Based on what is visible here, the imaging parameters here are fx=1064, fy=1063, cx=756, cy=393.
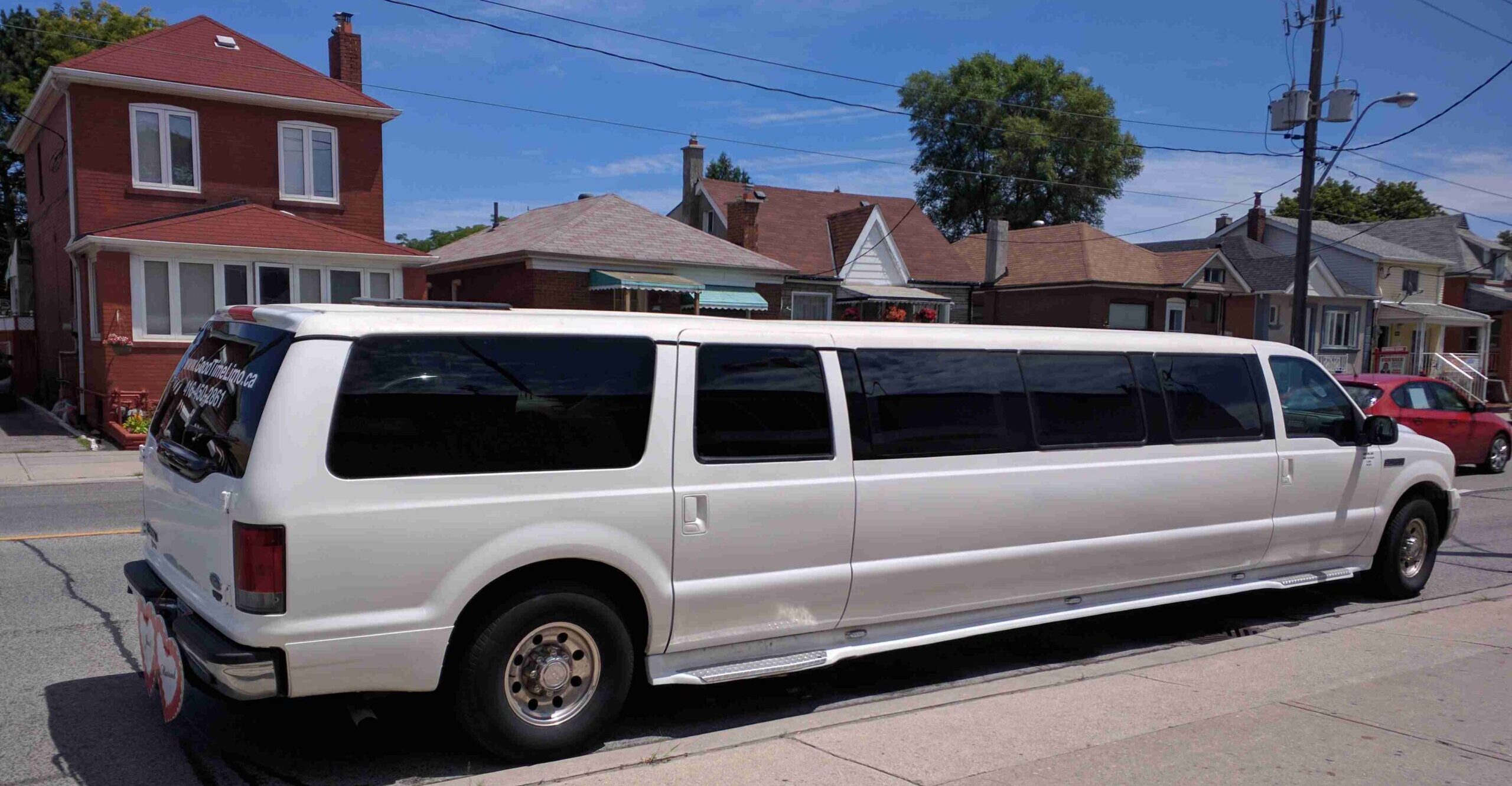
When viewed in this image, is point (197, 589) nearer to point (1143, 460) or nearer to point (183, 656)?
point (183, 656)

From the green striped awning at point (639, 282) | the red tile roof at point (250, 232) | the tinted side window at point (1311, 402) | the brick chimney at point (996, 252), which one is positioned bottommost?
the tinted side window at point (1311, 402)

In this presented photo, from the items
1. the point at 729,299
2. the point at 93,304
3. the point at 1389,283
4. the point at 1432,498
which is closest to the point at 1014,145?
the point at 1389,283

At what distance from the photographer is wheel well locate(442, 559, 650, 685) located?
4.38 metres

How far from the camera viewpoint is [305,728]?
4.96m

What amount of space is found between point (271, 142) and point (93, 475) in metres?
10.2

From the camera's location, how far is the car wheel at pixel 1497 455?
55.8ft

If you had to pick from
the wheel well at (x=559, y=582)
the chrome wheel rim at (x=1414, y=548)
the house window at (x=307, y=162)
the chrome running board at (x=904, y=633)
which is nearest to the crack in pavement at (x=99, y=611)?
the wheel well at (x=559, y=582)

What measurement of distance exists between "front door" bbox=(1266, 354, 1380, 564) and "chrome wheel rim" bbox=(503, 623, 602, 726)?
15.7 feet

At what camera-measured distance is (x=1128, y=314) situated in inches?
1471

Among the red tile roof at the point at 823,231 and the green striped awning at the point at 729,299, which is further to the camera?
the red tile roof at the point at 823,231

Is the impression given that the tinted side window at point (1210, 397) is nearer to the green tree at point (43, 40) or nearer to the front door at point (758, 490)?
the front door at point (758, 490)

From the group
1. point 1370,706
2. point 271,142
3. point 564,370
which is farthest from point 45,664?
point 271,142

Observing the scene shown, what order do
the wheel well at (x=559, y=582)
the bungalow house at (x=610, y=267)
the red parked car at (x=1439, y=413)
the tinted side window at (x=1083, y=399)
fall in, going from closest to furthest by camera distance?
1. the wheel well at (x=559, y=582)
2. the tinted side window at (x=1083, y=399)
3. the red parked car at (x=1439, y=413)
4. the bungalow house at (x=610, y=267)

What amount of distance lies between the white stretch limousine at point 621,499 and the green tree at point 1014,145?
52.9 meters
